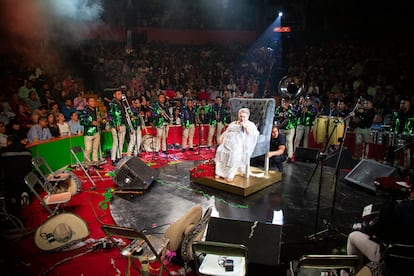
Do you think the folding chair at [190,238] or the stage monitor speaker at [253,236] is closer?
the stage monitor speaker at [253,236]

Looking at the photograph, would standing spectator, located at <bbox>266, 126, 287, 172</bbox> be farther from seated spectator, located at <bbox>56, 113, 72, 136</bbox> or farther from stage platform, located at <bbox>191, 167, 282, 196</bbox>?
seated spectator, located at <bbox>56, 113, 72, 136</bbox>

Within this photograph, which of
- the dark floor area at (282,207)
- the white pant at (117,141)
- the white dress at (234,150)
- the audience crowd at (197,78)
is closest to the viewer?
the dark floor area at (282,207)

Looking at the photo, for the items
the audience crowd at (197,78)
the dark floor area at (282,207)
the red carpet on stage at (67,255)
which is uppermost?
the audience crowd at (197,78)

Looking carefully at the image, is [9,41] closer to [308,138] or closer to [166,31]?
[166,31]

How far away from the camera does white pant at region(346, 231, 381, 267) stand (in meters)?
3.72

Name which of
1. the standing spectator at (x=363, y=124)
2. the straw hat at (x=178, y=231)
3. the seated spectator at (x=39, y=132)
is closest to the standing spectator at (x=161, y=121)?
the seated spectator at (x=39, y=132)

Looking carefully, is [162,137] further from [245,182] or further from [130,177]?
[245,182]

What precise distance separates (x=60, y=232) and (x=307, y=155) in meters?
6.78

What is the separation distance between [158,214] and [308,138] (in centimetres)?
697

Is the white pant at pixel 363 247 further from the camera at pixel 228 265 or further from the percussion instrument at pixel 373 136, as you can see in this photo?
the percussion instrument at pixel 373 136

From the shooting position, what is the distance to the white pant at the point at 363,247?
12.2 ft

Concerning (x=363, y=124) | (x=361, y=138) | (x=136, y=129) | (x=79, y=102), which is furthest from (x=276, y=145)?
(x=79, y=102)

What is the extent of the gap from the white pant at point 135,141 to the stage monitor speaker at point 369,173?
594cm

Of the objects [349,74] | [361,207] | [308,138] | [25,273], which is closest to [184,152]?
[308,138]
